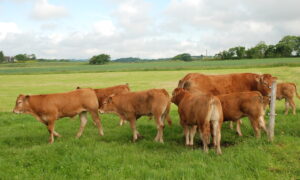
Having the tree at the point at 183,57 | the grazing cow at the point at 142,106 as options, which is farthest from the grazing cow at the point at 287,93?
the tree at the point at 183,57

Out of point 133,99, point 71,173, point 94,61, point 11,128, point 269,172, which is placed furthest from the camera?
point 94,61

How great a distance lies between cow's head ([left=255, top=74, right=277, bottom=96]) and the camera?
366 inches

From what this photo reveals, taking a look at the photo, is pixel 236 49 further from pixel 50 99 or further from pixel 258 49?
pixel 50 99

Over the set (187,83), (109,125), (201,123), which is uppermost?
(187,83)

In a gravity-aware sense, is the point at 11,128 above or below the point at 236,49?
below

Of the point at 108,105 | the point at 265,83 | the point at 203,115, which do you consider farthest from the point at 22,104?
the point at 265,83

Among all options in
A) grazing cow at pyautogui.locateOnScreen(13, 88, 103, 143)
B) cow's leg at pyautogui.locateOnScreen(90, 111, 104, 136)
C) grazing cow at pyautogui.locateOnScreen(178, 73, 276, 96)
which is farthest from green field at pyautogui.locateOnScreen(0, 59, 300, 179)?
grazing cow at pyautogui.locateOnScreen(178, 73, 276, 96)

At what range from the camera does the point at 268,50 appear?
104062 millimetres

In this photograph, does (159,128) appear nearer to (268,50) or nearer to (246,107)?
(246,107)

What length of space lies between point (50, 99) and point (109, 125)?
292 centimetres

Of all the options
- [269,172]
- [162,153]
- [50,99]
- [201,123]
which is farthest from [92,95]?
[269,172]

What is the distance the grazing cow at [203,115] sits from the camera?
23.1 ft

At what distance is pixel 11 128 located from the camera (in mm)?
10969

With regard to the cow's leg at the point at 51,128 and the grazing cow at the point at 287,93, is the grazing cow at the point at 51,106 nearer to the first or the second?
the cow's leg at the point at 51,128
